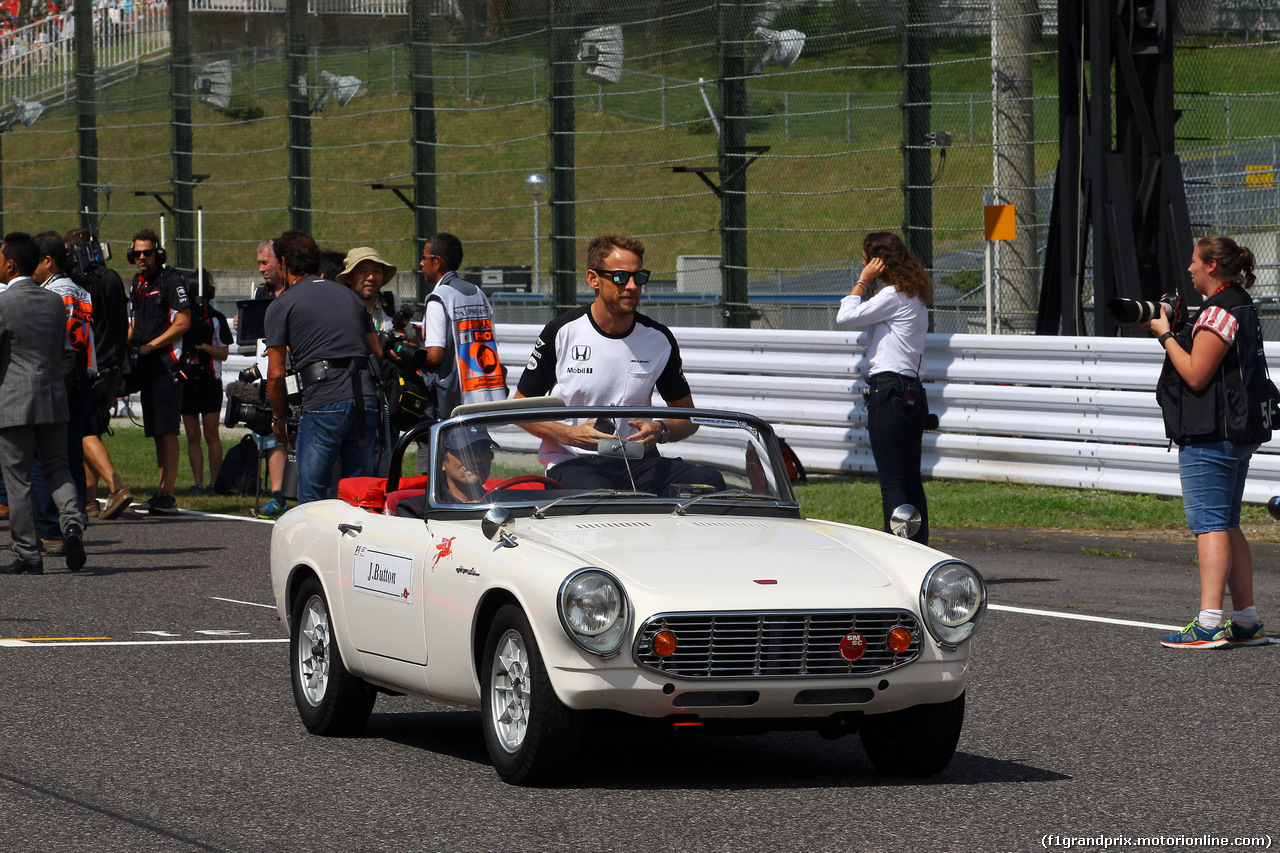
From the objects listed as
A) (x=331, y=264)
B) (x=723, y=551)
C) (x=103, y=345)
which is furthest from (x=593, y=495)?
(x=103, y=345)

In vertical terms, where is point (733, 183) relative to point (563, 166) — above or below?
below

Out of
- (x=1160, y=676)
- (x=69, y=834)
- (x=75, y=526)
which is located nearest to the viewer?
(x=69, y=834)

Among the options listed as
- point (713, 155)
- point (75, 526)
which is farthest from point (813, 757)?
point (713, 155)

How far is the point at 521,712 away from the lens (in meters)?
6.00

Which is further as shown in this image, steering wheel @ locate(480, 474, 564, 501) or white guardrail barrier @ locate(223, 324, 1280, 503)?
white guardrail barrier @ locate(223, 324, 1280, 503)

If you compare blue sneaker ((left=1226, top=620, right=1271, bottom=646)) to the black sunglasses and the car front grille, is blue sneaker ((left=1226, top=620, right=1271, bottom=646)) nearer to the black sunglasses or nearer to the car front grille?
the black sunglasses

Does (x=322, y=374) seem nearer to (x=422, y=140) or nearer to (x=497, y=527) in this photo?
(x=497, y=527)

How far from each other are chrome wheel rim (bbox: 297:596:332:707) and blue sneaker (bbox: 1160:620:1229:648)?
4029 mm

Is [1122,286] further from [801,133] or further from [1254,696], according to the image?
[1254,696]

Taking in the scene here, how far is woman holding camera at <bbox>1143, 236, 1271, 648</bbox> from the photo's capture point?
8.95 m

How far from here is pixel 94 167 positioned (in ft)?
91.6

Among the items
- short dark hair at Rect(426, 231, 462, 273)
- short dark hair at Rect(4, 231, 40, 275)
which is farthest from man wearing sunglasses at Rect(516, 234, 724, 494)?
short dark hair at Rect(4, 231, 40, 275)

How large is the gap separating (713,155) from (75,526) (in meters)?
9.33

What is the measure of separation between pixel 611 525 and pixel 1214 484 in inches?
149
